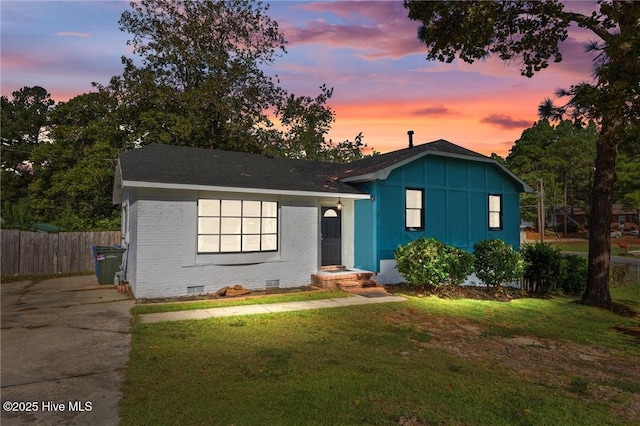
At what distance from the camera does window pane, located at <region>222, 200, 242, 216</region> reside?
1108 centimetres

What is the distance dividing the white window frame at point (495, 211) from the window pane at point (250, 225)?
395 inches

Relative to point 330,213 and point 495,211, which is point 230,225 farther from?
point 495,211

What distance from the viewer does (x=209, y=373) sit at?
4.87 meters

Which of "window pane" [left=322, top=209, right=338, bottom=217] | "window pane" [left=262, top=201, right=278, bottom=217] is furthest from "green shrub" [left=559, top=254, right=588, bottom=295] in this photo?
"window pane" [left=262, top=201, right=278, bottom=217]

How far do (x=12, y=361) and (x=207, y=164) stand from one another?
8.16 meters

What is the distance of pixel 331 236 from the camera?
13.4 m

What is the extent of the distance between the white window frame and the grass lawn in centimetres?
743

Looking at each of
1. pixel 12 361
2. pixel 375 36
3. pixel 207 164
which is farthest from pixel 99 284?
pixel 375 36

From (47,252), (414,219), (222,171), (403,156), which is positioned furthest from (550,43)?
(47,252)

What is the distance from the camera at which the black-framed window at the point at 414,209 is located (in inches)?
536

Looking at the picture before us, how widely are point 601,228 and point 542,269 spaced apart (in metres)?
2.59

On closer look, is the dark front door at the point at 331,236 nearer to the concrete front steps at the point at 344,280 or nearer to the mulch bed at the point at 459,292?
the concrete front steps at the point at 344,280

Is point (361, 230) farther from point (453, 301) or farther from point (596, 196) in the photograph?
point (596, 196)

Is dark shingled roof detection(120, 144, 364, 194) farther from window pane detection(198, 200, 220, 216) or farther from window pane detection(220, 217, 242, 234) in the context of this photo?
window pane detection(220, 217, 242, 234)
